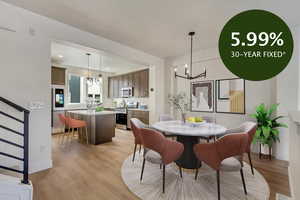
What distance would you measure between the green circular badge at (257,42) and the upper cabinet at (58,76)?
5.23 m

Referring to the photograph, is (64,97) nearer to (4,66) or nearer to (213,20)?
(4,66)

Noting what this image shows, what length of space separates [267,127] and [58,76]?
6.18 meters

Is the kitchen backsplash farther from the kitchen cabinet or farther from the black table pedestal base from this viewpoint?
the black table pedestal base

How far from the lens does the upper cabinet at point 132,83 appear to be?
5.34 m

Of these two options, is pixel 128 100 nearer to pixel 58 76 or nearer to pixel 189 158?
pixel 58 76

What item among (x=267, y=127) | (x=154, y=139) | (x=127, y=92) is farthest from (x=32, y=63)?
(x=267, y=127)

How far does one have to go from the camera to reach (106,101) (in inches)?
276

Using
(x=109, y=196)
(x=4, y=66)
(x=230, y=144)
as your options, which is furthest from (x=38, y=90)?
(x=230, y=144)

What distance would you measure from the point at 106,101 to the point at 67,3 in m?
5.27

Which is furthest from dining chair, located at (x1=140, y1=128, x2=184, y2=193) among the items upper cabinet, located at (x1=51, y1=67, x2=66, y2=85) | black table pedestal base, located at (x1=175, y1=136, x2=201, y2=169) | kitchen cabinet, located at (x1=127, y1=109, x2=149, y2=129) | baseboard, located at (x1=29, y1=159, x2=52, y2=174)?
upper cabinet, located at (x1=51, y1=67, x2=66, y2=85)

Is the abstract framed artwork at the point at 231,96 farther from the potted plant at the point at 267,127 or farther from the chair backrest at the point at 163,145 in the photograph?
the chair backrest at the point at 163,145

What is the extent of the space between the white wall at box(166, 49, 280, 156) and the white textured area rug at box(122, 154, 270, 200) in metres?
1.29

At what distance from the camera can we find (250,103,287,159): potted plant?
2.62 meters

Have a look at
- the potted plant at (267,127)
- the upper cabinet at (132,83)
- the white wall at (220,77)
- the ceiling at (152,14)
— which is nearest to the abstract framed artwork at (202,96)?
the white wall at (220,77)
